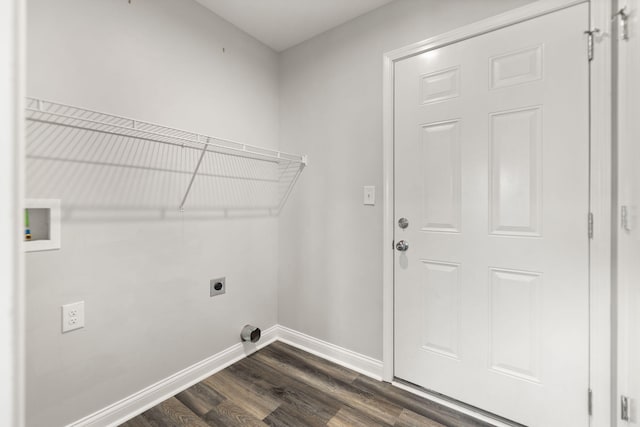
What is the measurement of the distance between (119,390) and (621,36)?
2.73 meters

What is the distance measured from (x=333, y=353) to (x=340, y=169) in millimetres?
1290

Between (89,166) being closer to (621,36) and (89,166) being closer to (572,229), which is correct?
(572,229)

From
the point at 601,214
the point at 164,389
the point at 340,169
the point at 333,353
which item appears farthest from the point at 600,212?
the point at 164,389

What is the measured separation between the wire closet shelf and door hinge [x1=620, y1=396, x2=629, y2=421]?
202 centimetres

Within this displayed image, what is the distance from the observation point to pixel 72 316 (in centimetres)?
128

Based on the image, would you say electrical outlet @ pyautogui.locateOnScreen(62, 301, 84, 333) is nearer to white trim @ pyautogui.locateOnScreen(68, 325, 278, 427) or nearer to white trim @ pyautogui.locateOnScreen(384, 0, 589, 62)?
white trim @ pyautogui.locateOnScreen(68, 325, 278, 427)

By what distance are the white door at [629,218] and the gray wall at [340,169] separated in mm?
741

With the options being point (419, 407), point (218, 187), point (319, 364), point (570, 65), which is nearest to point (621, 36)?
point (570, 65)

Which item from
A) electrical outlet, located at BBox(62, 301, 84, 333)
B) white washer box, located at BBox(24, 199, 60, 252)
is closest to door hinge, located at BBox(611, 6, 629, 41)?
white washer box, located at BBox(24, 199, 60, 252)

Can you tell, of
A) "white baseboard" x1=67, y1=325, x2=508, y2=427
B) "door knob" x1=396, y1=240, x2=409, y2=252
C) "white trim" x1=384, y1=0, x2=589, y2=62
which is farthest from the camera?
"door knob" x1=396, y1=240, x2=409, y2=252

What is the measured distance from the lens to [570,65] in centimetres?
124

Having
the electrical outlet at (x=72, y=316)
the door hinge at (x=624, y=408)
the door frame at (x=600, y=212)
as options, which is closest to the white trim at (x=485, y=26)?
the door frame at (x=600, y=212)

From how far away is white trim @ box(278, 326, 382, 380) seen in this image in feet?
5.97

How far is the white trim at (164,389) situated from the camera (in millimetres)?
1369
